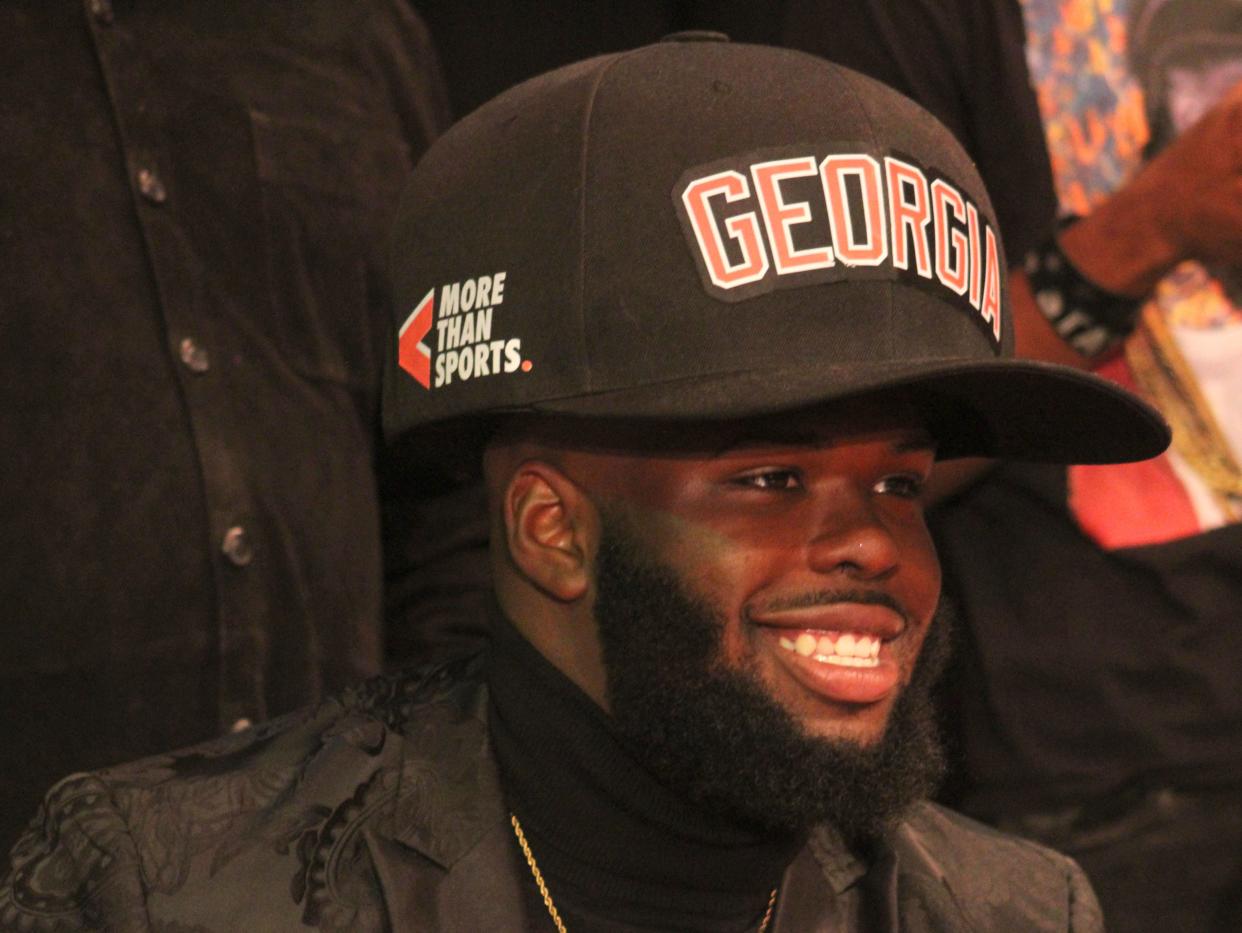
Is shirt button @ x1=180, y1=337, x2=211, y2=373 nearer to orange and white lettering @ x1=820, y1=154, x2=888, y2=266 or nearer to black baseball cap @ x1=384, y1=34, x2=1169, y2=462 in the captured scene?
black baseball cap @ x1=384, y1=34, x2=1169, y2=462

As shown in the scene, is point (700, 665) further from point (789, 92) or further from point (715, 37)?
point (715, 37)

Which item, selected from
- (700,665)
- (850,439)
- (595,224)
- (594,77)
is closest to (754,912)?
(700,665)

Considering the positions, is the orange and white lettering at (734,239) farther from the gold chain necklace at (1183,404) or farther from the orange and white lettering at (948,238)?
the gold chain necklace at (1183,404)

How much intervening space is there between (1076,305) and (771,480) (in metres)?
0.81

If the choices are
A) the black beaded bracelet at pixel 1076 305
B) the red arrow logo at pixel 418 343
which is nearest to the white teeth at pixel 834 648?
the red arrow logo at pixel 418 343

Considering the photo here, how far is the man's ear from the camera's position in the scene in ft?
6.11

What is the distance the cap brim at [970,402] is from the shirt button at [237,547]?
535mm

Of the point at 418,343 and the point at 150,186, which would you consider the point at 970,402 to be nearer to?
the point at 418,343

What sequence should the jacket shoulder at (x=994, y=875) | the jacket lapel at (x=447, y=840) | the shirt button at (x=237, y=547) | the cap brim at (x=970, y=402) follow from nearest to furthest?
the cap brim at (x=970, y=402) < the jacket lapel at (x=447, y=840) < the jacket shoulder at (x=994, y=875) < the shirt button at (x=237, y=547)

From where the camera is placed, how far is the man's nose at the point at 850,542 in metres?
1.76

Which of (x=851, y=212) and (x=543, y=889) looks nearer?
(x=851, y=212)

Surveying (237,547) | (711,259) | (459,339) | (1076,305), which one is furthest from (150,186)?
(1076,305)

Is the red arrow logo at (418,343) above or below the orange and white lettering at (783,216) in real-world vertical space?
below

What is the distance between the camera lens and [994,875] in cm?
211
